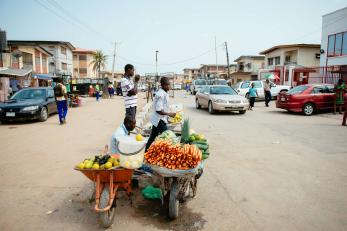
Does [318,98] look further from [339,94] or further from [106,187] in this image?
[106,187]

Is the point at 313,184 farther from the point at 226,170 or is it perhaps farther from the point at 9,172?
the point at 9,172

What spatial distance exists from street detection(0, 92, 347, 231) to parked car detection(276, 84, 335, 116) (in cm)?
571

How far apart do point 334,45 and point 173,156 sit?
27.5 metres

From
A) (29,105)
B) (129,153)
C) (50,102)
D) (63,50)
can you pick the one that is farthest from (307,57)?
(63,50)

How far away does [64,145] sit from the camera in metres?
7.43

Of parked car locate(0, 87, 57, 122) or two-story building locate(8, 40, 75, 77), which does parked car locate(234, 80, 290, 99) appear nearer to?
parked car locate(0, 87, 57, 122)

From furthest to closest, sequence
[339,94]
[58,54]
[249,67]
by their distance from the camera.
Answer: [249,67] → [58,54] → [339,94]

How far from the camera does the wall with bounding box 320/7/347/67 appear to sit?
23.9 m

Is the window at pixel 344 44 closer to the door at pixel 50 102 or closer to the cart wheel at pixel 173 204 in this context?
the door at pixel 50 102

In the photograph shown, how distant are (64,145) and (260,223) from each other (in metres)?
5.81

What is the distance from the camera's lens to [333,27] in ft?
82.8

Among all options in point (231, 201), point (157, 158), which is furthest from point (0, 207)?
point (231, 201)

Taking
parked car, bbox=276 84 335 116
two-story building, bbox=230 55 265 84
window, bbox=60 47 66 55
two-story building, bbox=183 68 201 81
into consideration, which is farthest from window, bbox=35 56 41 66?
two-story building, bbox=183 68 201 81

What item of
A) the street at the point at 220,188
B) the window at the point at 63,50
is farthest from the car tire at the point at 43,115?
the window at the point at 63,50
